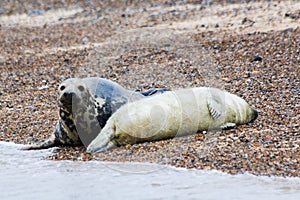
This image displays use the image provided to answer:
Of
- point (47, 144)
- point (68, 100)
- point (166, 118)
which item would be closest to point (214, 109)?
point (166, 118)

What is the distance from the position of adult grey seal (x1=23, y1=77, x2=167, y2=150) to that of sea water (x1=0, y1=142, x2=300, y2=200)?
33 cm

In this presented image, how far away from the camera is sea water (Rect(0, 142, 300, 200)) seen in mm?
4281

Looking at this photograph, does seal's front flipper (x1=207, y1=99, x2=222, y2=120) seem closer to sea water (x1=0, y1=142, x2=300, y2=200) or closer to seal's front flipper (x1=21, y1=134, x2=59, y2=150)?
sea water (x1=0, y1=142, x2=300, y2=200)

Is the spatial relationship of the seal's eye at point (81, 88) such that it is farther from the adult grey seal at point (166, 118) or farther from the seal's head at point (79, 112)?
the adult grey seal at point (166, 118)

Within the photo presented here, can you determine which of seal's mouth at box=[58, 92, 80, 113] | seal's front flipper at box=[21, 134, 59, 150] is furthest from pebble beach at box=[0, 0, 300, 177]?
seal's mouth at box=[58, 92, 80, 113]

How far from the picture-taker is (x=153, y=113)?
510 centimetres

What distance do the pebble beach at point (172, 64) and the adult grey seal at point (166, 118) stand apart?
0.08 metres

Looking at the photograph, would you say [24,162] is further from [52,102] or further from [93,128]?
[52,102]

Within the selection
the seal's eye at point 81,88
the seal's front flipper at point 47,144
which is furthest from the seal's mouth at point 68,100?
the seal's front flipper at point 47,144

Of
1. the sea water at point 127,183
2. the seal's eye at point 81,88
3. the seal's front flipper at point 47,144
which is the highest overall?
the seal's eye at point 81,88

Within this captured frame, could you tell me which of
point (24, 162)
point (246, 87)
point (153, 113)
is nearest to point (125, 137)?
point (153, 113)

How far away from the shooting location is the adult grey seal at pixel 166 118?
16.7 feet

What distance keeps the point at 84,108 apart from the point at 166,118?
2.45 ft

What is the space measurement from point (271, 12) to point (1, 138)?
18.3 feet
